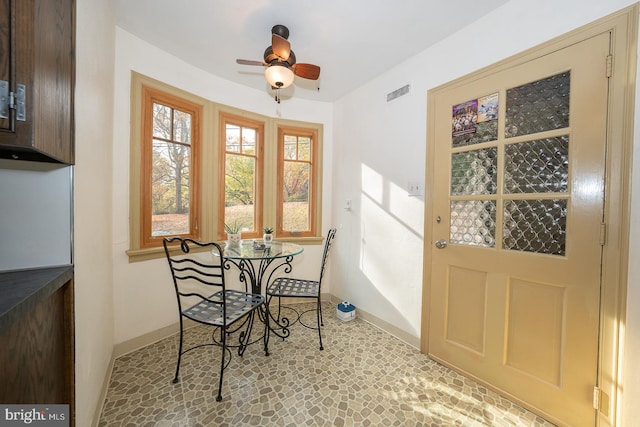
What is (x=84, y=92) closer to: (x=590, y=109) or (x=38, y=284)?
(x=38, y=284)

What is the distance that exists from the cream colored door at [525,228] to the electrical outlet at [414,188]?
0.51 feet

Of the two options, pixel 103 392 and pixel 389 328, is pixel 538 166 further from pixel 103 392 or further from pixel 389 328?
pixel 103 392

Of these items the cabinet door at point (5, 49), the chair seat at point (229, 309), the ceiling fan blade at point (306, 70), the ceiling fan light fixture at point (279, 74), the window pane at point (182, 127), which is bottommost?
the chair seat at point (229, 309)

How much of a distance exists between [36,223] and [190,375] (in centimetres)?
143

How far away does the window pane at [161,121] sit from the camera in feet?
7.26

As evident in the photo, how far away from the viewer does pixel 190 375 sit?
1774 mm

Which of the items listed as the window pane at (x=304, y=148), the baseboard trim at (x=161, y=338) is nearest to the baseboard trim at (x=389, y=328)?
the baseboard trim at (x=161, y=338)

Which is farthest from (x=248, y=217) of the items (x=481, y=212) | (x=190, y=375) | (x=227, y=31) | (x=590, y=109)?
(x=590, y=109)

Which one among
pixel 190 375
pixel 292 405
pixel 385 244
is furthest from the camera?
pixel 385 244

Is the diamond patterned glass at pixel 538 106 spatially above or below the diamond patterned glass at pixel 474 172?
above

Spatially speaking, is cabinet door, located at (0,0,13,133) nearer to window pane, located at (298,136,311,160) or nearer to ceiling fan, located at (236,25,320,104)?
ceiling fan, located at (236,25,320,104)

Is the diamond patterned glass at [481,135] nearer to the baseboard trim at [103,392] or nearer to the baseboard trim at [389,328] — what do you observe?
the baseboard trim at [389,328]

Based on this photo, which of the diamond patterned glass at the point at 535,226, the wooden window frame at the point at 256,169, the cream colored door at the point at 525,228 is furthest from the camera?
the wooden window frame at the point at 256,169

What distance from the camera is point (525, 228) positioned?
158 centimetres
